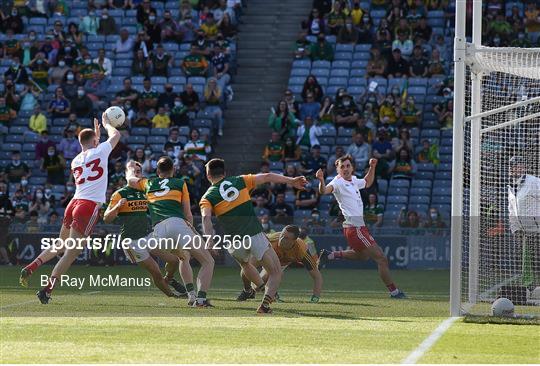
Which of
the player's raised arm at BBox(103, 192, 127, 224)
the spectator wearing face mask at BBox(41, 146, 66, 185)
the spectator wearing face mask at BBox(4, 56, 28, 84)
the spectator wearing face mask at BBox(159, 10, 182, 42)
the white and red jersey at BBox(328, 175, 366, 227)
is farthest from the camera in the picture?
the spectator wearing face mask at BBox(159, 10, 182, 42)

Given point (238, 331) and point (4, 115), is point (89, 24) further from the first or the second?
point (238, 331)

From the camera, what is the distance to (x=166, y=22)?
33.9 metres

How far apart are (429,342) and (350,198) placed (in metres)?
7.09

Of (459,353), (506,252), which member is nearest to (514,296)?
(506,252)

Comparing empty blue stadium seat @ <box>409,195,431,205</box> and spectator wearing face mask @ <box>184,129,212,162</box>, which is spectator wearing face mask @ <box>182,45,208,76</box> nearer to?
spectator wearing face mask @ <box>184,129,212,162</box>

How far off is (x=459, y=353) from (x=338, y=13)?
23038 mm

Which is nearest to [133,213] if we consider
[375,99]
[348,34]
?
[375,99]

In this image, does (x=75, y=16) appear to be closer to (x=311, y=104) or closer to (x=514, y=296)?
(x=311, y=104)

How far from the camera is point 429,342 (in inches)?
458

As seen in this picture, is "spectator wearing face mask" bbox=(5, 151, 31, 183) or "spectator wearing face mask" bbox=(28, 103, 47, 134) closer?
"spectator wearing face mask" bbox=(5, 151, 31, 183)

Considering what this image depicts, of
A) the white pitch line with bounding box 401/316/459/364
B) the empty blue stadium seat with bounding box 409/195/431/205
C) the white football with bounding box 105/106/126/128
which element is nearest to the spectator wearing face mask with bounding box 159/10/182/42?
the empty blue stadium seat with bounding box 409/195/431/205

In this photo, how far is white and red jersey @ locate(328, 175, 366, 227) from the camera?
18.6 meters

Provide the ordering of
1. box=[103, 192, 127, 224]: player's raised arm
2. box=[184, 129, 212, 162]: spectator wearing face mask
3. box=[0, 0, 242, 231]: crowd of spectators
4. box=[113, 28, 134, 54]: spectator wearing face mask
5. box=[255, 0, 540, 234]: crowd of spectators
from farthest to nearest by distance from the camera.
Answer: box=[113, 28, 134, 54]: spectator wearing face mask < box=[0, 0, 242, 231]: crowd of spectators < box=[184, 129, 212, 162]: spectator wearing face mask < box=[255, 0, 540, 234]: crowd of spectators < box=[103, 192, 127, 224]: player's raised arm

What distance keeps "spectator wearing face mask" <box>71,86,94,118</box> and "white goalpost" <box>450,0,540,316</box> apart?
15.6 meters
